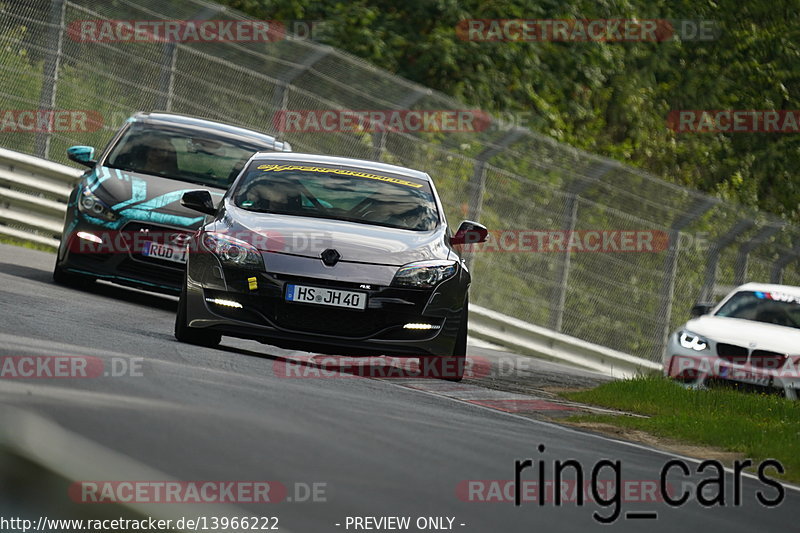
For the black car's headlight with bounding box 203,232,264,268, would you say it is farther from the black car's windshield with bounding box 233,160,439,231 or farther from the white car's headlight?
the white car's headlight

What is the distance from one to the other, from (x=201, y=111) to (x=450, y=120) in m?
3.01

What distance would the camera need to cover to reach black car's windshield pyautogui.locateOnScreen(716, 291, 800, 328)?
49.6 feet

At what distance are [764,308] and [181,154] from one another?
20.0ft

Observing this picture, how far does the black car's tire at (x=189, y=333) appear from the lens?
9.68m

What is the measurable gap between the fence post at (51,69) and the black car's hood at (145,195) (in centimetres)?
466

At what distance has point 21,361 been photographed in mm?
7188

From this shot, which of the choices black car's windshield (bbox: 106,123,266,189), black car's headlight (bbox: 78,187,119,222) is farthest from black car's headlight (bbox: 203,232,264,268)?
black car's windshield (bbox: 106,123,266,189)

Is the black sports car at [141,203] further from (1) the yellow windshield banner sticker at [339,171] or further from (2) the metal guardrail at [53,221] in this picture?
(2) the metal guardrail at [53,221]

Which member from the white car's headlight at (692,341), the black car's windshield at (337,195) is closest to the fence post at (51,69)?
the black car's windshield at (337,195)

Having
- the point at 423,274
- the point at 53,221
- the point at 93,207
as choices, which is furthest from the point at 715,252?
the point at 423,274

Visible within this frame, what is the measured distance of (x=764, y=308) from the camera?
50.2ft

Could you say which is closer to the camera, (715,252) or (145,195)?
(145,195)

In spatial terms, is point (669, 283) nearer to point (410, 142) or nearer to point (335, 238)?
point (410, 142)

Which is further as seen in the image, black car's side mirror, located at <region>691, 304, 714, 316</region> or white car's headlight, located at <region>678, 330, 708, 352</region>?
black car's side mirror, located at <region>691, 304, 714, 316</region>
